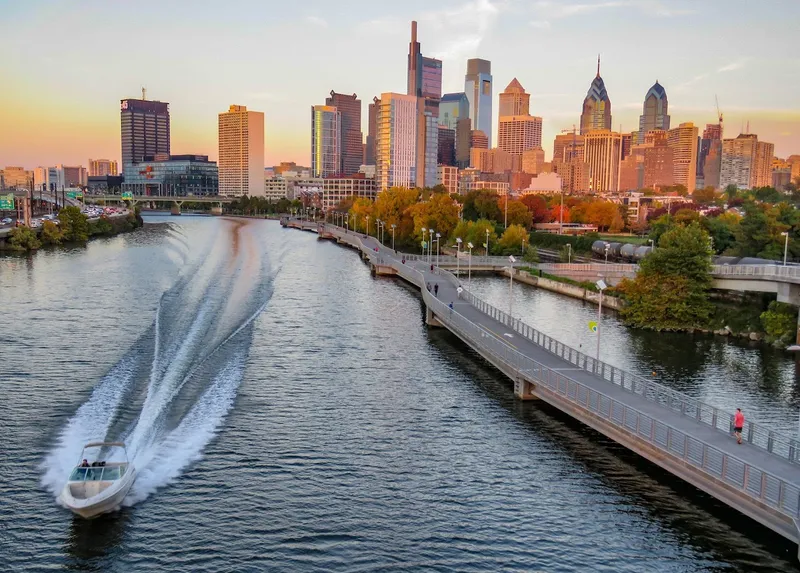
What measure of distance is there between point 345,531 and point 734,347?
39.6 metres

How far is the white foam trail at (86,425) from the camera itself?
28188 millimetres

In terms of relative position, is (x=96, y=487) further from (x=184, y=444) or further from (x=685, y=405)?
(x=685, y=405)

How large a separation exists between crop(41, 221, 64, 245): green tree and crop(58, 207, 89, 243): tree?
3.79 m

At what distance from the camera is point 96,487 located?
2527 cm

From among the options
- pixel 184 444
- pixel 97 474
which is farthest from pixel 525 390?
pixel 97 474

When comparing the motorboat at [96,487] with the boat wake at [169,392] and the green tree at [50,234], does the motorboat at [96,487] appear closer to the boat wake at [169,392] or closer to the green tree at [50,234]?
the boat wake at [169,392]

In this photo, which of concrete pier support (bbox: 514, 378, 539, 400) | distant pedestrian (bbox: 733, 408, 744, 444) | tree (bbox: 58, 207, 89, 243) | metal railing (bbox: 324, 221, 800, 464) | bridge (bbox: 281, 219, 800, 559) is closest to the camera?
bridge (bbox: 281, 219, 800, 559)

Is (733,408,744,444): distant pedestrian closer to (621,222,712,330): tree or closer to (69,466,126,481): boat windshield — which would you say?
(69,466,126,481): boat windshield

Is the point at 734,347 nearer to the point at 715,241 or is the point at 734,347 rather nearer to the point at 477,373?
the point at 477,373

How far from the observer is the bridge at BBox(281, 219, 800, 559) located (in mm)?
23891

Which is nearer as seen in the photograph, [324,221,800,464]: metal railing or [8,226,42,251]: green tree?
[324,221,800,464]: metal railing

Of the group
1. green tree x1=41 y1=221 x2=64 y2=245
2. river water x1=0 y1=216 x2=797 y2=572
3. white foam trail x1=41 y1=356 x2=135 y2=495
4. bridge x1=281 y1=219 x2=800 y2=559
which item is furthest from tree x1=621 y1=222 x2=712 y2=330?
green tree x1=41 y1=221 x2=64 y2=245

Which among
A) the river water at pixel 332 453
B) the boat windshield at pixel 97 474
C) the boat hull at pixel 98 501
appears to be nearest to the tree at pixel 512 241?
the river water at pixel 332 453

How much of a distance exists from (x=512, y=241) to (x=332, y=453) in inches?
3171
